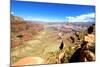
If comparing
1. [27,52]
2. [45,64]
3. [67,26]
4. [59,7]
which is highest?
[59,7]

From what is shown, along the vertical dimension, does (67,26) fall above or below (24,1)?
below

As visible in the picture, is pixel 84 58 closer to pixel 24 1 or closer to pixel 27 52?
pixel 27 52

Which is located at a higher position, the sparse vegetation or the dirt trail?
the sparse vegetation

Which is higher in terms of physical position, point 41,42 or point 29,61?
point 41,42

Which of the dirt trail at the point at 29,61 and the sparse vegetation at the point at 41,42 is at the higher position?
the sparse vegetation at the point at 41,42
